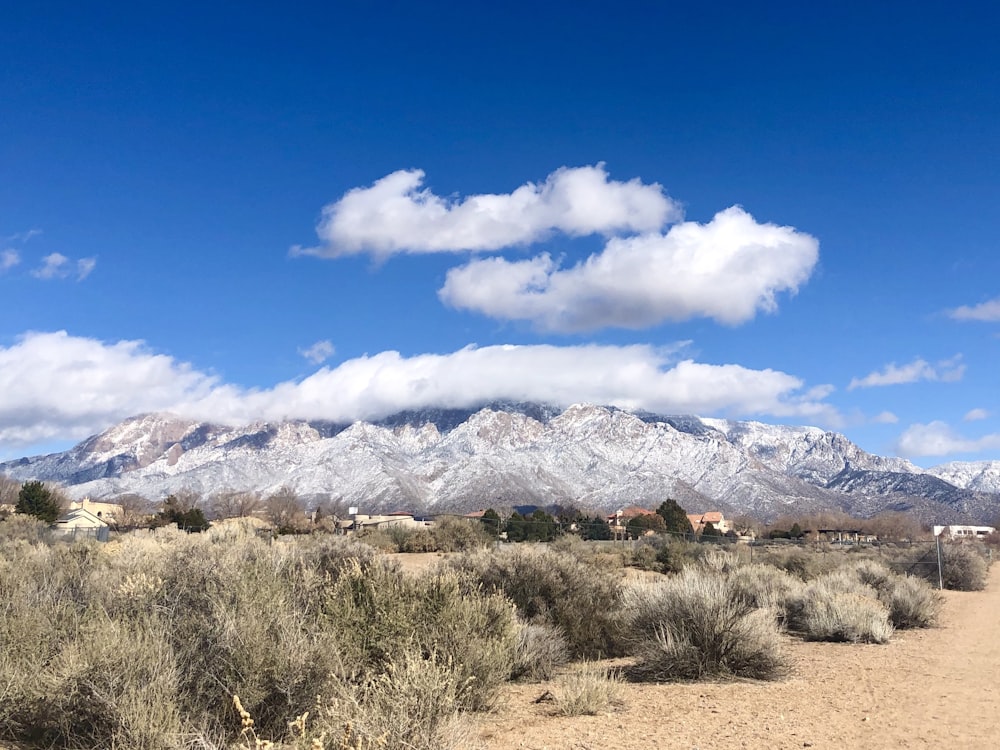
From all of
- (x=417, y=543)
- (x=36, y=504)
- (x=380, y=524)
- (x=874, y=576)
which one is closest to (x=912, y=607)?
(x=874, y=576)

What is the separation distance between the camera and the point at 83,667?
6.81 metres

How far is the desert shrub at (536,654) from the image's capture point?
470 inches

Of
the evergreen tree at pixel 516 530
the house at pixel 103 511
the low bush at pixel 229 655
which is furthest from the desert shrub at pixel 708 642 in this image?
the house at pixel 103 511

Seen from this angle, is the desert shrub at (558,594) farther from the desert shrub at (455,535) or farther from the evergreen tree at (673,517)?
the evergreen tree at (673,517)

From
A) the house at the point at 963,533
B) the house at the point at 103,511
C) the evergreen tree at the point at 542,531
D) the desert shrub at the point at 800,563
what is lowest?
the house at the point at 963,533

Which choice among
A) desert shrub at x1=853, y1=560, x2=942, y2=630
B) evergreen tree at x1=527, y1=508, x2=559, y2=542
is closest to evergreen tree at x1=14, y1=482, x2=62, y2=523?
evergreen tree at x1=527, y1=508, x2=559, y2=542

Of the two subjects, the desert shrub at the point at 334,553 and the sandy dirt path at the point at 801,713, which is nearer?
the sandy dirt path at the point at 801,713

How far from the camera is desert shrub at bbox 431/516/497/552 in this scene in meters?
37.4

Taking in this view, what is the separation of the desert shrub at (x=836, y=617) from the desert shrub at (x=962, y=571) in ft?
58.2

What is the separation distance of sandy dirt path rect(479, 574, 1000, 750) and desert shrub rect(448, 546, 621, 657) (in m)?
3.10

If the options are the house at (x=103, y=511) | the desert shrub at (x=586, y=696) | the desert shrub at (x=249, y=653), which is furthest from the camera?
the house at (x=103, y=511)

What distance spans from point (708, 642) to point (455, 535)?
Result: 2824cm

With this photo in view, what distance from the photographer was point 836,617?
→ 56.4ft

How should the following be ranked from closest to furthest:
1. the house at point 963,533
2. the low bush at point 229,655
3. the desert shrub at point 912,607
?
the low bush at point 229,655 → the desert shrub at point 912,607 → the house at point 963,533
